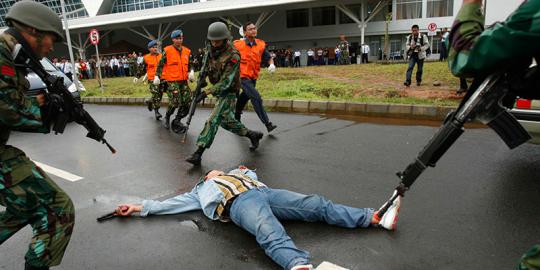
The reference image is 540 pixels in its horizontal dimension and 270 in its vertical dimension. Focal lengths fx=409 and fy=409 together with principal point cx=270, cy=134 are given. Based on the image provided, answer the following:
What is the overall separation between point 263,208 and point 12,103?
1.83 metres

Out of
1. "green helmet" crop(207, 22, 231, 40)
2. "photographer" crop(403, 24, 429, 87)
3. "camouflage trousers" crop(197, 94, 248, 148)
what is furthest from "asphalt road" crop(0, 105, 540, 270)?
"photographer" crop(403, 24, 429, 87)

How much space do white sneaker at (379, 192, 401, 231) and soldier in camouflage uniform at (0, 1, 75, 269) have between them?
236 cm

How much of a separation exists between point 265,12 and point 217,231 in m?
32.2

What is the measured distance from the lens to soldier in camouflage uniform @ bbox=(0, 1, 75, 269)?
242 cm

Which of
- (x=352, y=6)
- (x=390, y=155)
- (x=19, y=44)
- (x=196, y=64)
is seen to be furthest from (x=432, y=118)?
(x=352, y=6)

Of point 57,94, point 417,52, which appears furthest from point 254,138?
point 417,52

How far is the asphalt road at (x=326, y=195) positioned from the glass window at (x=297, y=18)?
102 ft

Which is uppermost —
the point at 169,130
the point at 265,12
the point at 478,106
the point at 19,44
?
the point at 265,12

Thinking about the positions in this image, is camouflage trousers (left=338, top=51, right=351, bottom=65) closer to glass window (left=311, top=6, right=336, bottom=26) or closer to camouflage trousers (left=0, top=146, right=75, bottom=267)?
glass window (left=311, top=6, right=336, bottom=26)

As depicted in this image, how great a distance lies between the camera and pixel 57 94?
274 centimetres

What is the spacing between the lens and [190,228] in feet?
12.2

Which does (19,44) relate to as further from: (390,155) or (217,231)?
(390,155)

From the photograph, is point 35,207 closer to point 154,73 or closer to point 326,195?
point 326,195

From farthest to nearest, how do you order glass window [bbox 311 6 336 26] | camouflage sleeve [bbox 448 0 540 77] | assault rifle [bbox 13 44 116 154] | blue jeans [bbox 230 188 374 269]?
glass window [bbox 311 6 336 26]
blue jeans [bbox 230 188 374 269]
assault rifle [bbox 13 44 116 154]
camouflage sleeve [bbox 448 0 540 77]
